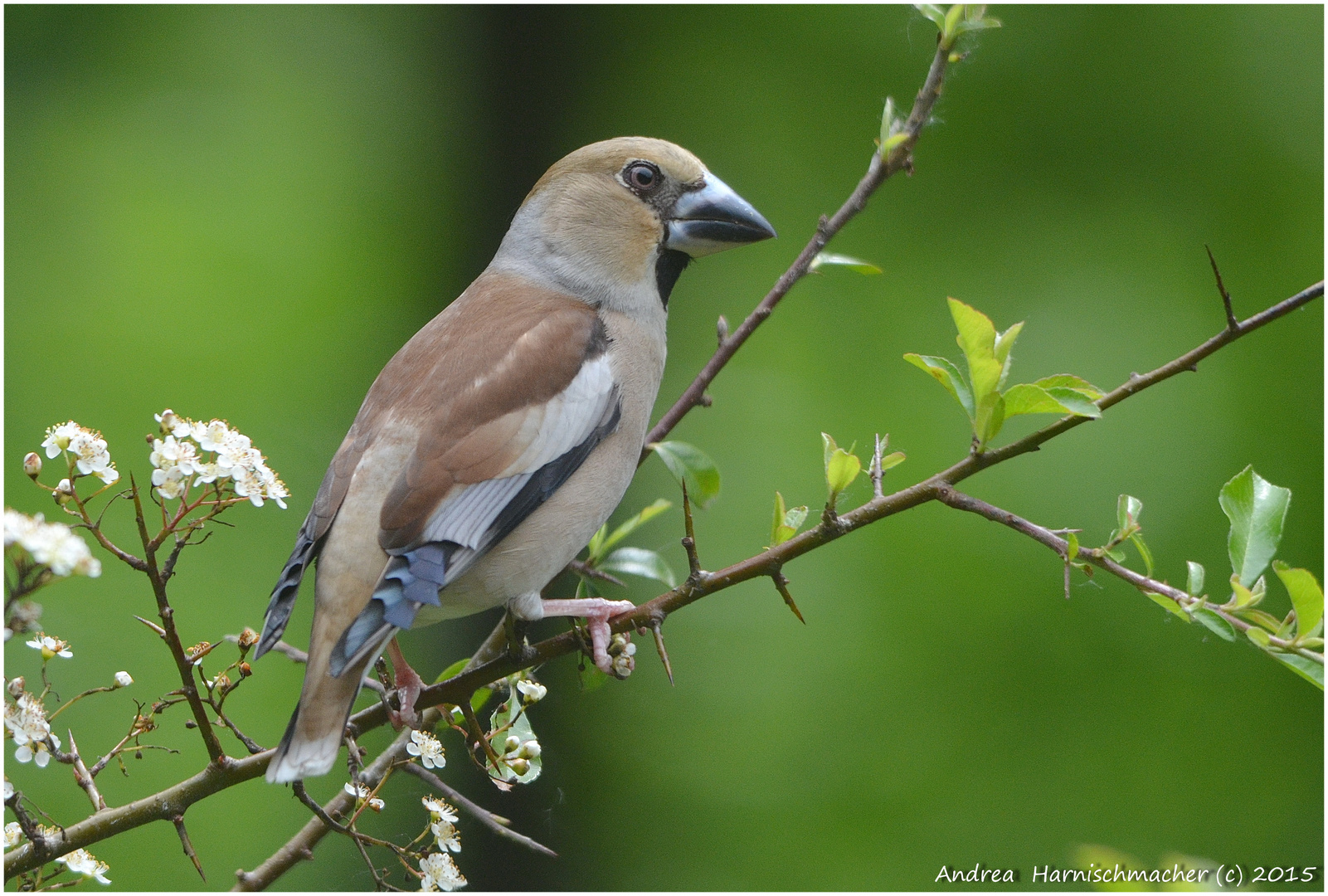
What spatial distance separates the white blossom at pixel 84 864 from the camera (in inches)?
81.2

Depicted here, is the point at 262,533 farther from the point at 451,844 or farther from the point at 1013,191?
the point at 451,844

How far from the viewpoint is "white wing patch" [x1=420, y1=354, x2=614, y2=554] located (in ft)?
9.61

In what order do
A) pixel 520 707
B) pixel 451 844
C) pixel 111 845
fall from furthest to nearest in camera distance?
pixel 111 845
pixel 520 707
pixel 451 844

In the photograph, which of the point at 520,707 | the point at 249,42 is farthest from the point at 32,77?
the point at 520,707

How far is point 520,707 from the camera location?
2.69 meters

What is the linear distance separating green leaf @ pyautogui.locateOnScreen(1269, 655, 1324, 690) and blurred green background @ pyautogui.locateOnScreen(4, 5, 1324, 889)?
5.01 metres

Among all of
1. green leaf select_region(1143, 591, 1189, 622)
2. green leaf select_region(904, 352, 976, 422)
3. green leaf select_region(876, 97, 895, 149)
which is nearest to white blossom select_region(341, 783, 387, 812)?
green leaf select_region(904, 352, 976, 422)

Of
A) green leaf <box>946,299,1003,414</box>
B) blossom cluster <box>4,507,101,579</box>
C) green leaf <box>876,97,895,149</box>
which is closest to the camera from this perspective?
blossom cluster <box>4,507,101,579</box>

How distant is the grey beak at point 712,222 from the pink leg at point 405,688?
65.3 inches

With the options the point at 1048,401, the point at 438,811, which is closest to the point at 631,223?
the point at 1048,401

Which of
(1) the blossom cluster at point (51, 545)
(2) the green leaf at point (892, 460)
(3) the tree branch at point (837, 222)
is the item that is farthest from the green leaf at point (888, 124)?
(1) the blossom cluster at point (51, 545)

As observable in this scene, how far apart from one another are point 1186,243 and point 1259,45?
1.44m

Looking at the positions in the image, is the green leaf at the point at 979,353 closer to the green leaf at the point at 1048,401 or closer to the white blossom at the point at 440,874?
the green leaf at the point at 1048,401

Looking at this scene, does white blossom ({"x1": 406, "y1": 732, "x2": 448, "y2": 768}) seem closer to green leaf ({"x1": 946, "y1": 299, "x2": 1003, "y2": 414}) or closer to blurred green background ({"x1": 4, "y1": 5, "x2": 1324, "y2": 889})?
green leaf ({"x1": 946, "y1": 299, "x2": 1003, "y2": 414})
